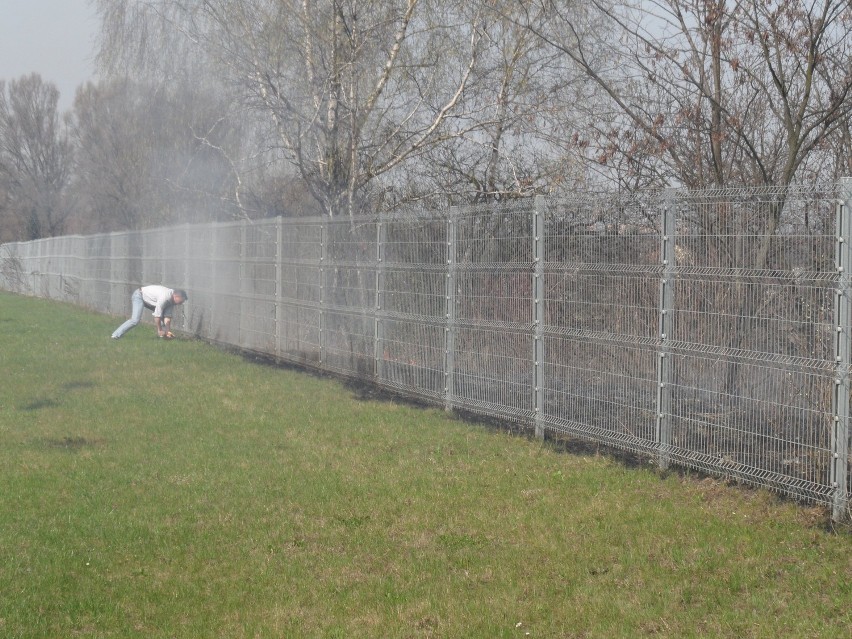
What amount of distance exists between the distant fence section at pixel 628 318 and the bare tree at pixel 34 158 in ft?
146

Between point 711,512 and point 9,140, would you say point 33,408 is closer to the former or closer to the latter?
point 711,512

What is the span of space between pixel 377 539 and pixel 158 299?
1309 centimetres

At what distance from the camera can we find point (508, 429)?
9.39m

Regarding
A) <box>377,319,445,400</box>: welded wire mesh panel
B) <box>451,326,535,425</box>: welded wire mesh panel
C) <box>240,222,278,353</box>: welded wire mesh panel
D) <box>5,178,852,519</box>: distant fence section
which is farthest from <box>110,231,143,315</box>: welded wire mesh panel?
<box>451,326,535,425</box>: welded wire mesh panel

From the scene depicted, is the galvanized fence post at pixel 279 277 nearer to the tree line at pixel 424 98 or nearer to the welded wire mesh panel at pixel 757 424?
the tree line at pixel 424 98

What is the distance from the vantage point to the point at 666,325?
735cm

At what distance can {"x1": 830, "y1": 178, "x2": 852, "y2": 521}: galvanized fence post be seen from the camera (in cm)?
586

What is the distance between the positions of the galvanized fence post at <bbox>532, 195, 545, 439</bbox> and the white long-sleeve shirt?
10.7 metres

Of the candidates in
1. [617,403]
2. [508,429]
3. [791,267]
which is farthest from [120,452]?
[791,267]

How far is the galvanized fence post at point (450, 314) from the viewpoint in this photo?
9906 mm

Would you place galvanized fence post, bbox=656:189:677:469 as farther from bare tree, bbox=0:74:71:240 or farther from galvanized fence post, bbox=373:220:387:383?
bare tree, bbox=0:74:71:240

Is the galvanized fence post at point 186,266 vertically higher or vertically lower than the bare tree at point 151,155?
lower

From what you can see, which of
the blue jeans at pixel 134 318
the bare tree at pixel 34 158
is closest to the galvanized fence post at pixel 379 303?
the blue jeans at pixel 134 318

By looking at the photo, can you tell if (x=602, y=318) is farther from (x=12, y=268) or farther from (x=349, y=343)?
(x=12, y=268)
